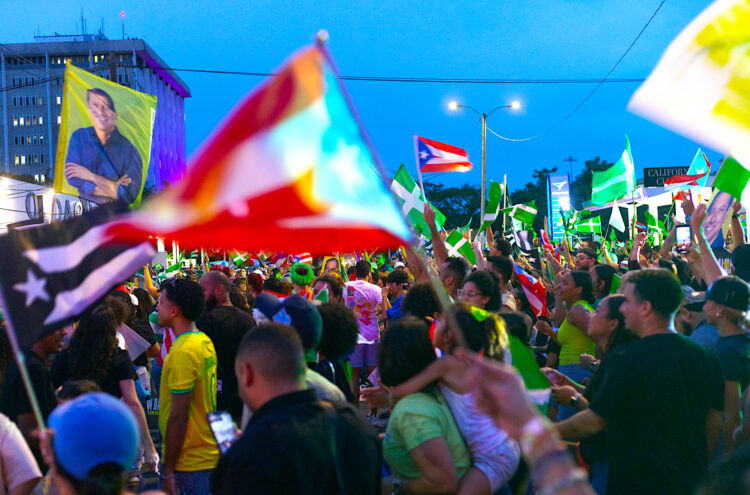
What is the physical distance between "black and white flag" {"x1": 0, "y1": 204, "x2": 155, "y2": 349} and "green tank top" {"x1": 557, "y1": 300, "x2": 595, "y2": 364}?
13.7 ft

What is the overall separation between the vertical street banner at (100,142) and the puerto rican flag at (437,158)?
15.3 ft

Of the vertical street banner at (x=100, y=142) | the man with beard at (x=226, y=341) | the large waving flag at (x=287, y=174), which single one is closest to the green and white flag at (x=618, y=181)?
the vertical street banner at (x=100, y=142)

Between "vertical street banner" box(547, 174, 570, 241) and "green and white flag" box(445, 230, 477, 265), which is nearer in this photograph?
"green and white flag" box(445, 230, 477, 265)

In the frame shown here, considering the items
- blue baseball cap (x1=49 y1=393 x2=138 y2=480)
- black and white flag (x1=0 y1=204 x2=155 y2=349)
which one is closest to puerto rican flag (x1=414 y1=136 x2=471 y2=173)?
black and white flag (x1=0 y1=204 x2=155 y2=349)

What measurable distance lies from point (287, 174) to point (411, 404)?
1347 millimetres

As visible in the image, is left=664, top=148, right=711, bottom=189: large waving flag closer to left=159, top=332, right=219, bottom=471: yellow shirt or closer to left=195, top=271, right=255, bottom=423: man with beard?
left=195, top=271, right=255, bottom=423: man with beard

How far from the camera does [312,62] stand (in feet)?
7.37

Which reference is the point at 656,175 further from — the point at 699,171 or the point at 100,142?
the point at 100,142

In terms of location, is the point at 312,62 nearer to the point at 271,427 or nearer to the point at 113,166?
the point at 271,427

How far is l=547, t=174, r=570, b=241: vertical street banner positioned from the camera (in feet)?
61.3

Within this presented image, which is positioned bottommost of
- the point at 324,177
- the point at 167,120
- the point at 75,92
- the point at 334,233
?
the point at 334,233

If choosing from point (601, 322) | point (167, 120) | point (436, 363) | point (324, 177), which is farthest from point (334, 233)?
point (167, 120)

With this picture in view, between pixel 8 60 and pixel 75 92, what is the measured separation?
150 m

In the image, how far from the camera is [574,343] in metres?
5.89
